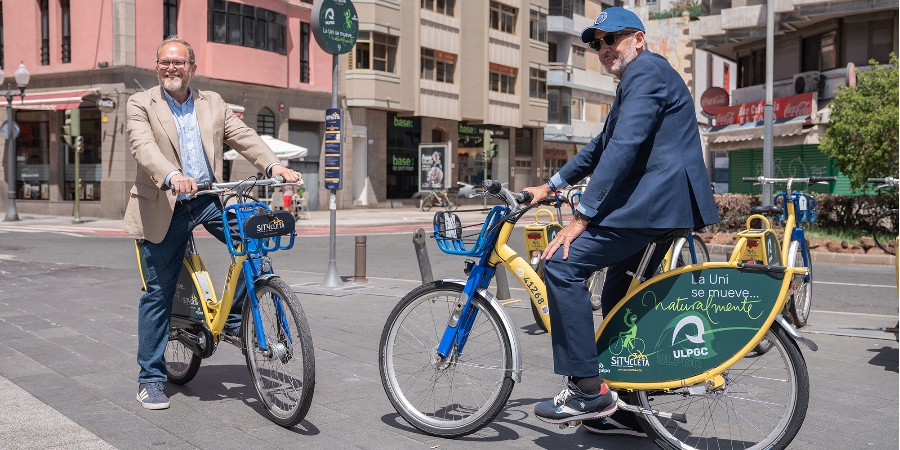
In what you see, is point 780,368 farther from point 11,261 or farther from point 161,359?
point 11,261

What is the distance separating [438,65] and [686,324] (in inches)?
1573

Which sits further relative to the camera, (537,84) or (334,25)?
(537,84)

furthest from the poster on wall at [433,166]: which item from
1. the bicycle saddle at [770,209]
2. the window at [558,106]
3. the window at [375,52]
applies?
the bicycle saddle at [770,209]

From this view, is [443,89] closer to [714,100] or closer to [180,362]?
[714,100]

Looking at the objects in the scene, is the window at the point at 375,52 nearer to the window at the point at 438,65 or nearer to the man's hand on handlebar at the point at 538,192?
the window at the point at 438,65

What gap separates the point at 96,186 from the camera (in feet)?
97.8

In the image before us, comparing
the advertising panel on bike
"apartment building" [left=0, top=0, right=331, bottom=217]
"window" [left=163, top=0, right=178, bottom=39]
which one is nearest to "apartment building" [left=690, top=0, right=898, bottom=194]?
"apartment building" [left=0, top=0, right=331, bottom=217]

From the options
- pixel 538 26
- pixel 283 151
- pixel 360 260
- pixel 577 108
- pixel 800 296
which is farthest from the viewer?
pixel 577 108

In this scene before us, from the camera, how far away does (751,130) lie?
30.1 metres

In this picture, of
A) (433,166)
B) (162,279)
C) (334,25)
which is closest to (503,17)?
(433,166)

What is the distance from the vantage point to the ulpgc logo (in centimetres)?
369

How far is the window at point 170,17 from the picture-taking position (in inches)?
1174

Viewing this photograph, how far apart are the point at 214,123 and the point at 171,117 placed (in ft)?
0.77

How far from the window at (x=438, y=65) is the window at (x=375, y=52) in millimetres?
2286
